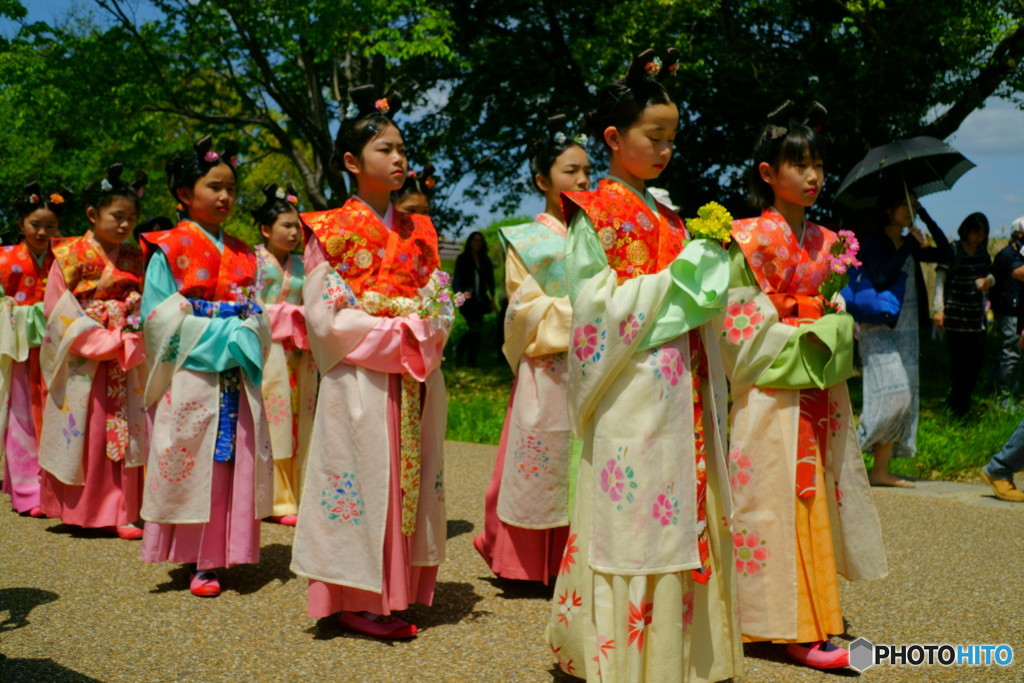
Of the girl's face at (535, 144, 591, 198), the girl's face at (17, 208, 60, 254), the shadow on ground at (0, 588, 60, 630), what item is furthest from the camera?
the girl's face at (17, 208, 60, 254)

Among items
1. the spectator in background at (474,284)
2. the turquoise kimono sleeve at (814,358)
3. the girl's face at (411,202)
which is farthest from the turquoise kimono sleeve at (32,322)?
the spectator in background at (474,284)

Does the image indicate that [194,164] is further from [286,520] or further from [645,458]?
[645,458]

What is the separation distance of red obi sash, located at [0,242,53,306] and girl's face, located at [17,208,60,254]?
0.07m

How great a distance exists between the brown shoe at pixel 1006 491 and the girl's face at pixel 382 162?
4.90 m

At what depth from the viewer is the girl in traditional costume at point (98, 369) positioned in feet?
19.8

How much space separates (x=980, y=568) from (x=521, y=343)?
275 centimetres

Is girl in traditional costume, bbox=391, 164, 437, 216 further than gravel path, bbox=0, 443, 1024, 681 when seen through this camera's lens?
Yes

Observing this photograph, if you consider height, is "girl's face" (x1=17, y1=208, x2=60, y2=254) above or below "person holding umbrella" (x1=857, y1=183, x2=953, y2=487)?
above

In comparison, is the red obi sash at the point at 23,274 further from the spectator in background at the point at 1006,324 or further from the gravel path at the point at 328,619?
the spectator in background at the point at 1006,324

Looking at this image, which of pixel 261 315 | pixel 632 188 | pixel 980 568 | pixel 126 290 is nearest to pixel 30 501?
pixel 126 290

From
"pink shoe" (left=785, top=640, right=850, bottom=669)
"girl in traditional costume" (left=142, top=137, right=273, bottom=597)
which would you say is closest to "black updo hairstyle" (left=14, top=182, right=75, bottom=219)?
"girl in traditional costume" (left=142, top=137, right=273, bottom=597)

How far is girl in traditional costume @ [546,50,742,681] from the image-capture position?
120 inches

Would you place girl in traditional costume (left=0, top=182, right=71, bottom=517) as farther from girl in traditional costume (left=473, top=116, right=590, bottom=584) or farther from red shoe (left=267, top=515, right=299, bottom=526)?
girl in traditional costume (left=473, top=116, right=590, bottom=584)

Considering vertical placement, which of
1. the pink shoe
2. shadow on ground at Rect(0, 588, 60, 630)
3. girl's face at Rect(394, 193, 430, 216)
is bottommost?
shadow on ground at Rect(0, 588, 60, 630)
